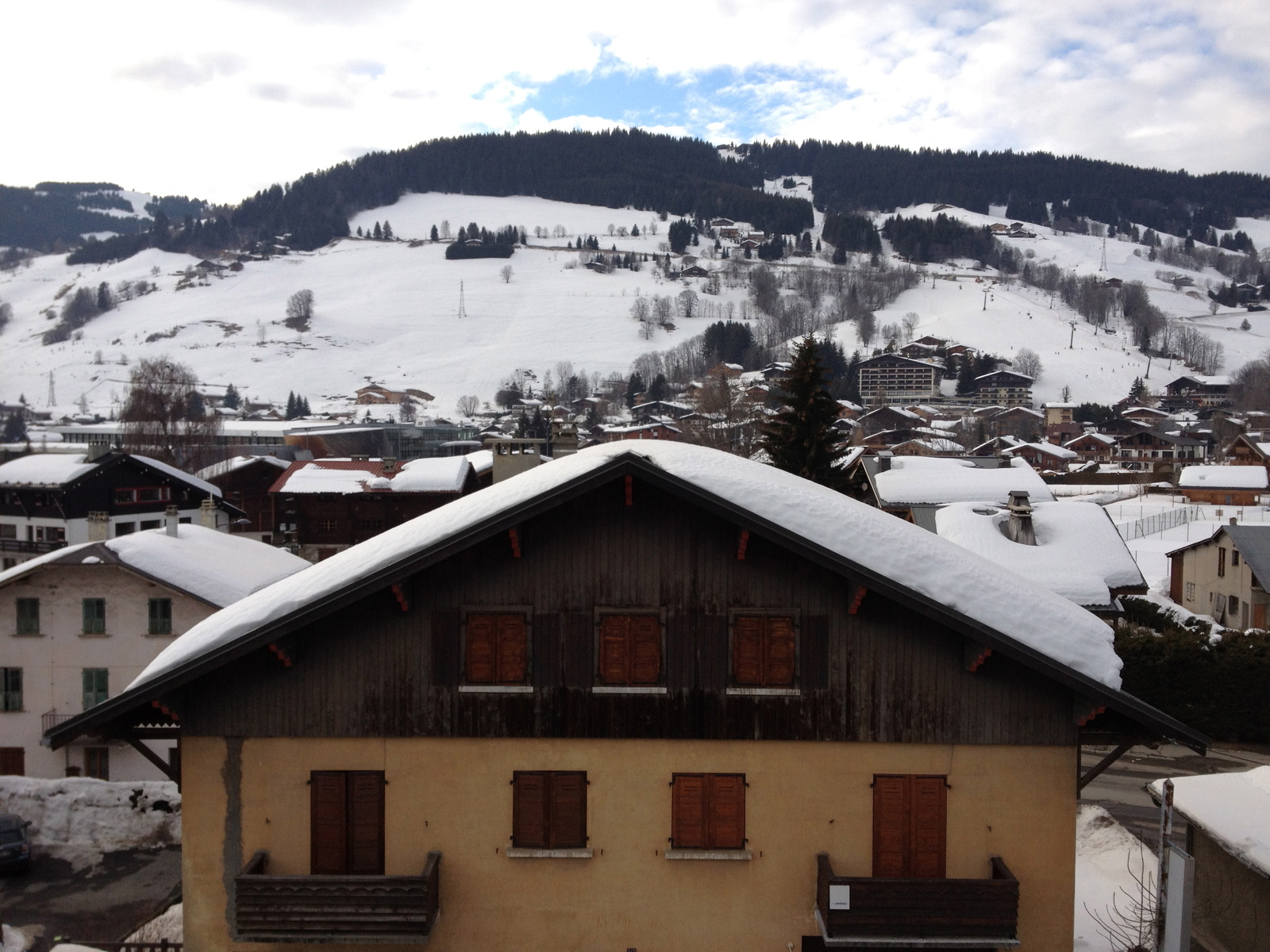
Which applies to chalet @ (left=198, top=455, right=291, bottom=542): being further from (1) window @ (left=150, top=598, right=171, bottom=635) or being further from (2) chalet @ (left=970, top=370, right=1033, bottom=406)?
(2) chalet @ (left=970, top=370, right=1033, bottom=406)

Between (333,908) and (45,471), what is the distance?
5506 cm

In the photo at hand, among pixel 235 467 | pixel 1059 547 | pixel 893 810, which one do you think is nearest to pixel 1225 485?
pixel 1059 547

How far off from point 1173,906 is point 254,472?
68.7 meters

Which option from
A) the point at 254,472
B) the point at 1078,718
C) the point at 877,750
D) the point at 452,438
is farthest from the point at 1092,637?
the point at 452,438

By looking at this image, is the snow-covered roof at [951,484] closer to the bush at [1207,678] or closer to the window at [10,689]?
the bush at [1207,678]

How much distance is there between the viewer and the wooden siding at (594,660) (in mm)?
10250

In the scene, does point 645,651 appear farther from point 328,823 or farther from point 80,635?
point 80,635

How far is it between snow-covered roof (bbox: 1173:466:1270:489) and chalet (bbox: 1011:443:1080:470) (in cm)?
3045

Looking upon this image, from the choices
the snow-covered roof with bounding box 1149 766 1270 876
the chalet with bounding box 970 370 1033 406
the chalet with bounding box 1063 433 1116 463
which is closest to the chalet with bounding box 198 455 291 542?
the snow-covered roof with bounding box 1149 766 1270 876

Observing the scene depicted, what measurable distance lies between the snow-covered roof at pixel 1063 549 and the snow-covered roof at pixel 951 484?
36.1 ft

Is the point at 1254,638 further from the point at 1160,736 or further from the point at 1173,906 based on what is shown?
the point at 1173,906

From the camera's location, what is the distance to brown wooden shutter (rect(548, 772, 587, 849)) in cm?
1041

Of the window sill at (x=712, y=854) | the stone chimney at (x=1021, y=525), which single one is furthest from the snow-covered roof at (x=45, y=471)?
the window sill at (x=712, y=854)

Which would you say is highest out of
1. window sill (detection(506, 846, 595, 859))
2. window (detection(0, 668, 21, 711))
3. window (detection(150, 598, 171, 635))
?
window sill (detection(506, 846, 595, 859))
